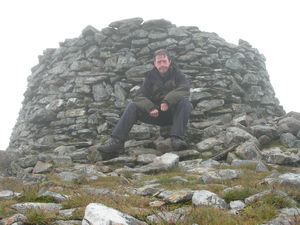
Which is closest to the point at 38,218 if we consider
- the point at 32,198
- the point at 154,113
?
the point at 32,198

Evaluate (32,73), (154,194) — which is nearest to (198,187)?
(154,194)

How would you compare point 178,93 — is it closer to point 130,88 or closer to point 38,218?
point 130,88

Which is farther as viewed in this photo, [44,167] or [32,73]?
[32,73]

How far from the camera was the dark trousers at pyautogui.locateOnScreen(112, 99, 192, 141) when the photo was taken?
33.1 feet

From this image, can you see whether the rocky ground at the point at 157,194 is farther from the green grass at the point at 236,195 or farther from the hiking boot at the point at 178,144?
the hiking boot at the point at 178,144

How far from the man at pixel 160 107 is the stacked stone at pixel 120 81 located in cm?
135

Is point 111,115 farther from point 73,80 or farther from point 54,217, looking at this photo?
point 54,217

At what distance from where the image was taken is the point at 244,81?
581 inches

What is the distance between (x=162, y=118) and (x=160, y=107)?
39 centimetres

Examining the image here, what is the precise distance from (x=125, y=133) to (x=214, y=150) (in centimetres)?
232

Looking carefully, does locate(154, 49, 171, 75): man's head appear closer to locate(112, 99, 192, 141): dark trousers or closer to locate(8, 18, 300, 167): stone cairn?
locate(112, 99, 192, 141): dark trousers

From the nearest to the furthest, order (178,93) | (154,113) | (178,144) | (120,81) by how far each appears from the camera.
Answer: (178,144) < (154,113) < (178,93) < (120,81)

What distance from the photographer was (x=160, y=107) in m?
10.6

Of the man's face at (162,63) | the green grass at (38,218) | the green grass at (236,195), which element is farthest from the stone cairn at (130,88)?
the green grass at (38,218)
